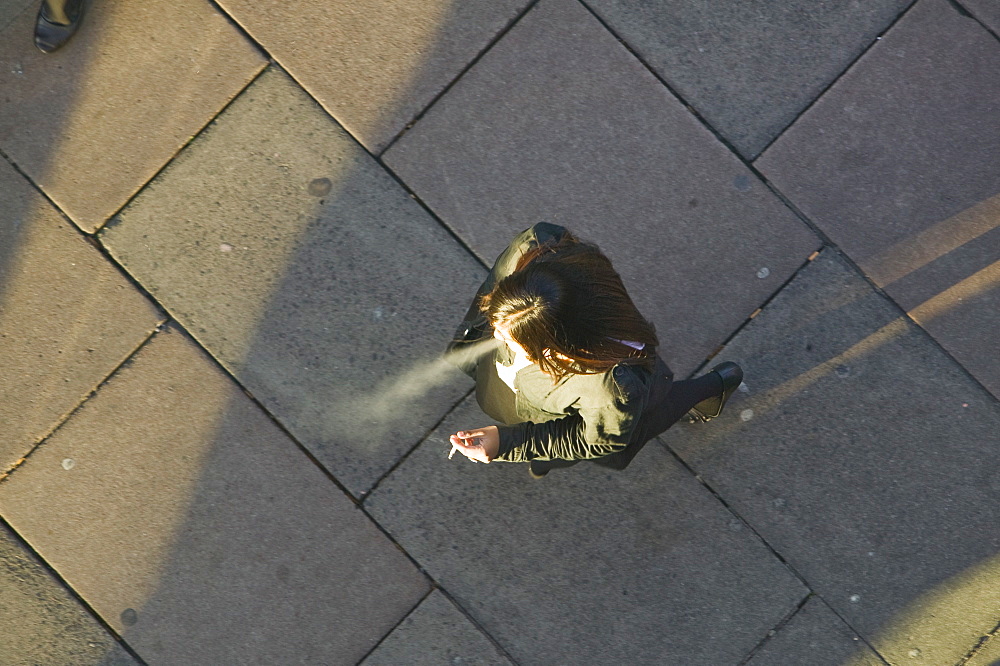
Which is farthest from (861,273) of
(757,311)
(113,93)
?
(113,93)

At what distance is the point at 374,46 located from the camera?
12.4 ft

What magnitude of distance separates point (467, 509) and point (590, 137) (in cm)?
182

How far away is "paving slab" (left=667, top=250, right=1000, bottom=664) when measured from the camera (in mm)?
3541

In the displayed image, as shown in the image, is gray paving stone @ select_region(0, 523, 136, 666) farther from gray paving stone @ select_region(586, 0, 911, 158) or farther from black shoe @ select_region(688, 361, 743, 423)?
gray paving stone @ select_region(586, 0, 911, 158)

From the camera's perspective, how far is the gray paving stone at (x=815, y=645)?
3.52m

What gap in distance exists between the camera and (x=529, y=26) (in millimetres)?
3789

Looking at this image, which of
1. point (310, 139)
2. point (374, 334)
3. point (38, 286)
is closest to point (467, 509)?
point (374, 334)

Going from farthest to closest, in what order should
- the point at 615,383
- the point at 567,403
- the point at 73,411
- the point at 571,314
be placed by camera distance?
the point at 73,411, the point at 567,403, the point at 615,383, the point at 571,314

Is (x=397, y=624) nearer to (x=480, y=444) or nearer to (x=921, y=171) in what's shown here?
(x=480, y=444)

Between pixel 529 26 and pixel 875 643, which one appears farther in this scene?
pixel 529 26

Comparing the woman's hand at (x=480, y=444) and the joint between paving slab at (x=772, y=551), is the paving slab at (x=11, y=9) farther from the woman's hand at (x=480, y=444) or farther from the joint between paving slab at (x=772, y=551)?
the joint between paving slab at (x=772, y=551)

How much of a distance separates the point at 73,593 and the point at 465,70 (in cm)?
300

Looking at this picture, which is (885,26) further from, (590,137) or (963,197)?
(590,137)

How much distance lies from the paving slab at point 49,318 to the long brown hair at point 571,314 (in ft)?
7.17
